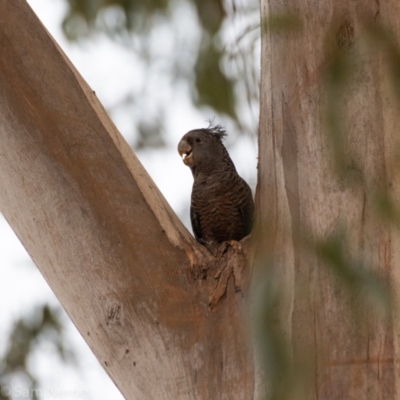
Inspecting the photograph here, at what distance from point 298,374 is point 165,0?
0.91m

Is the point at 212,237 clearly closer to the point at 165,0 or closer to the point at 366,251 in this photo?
the point at 165,0

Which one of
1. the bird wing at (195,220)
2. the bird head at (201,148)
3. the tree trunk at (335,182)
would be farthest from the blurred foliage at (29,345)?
the tree trunk at (335,182)

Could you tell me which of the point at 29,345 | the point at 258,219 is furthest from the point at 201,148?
the point at 258,219

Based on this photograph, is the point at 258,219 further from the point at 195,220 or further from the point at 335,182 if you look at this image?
the point at 195,220

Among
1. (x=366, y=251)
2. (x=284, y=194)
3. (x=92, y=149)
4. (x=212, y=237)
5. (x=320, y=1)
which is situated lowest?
(x=366, y=251)

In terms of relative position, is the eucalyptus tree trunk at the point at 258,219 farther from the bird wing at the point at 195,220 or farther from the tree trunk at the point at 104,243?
the bird wing at the point at 195,220

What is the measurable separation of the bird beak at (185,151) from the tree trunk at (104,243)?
1014 millimetres

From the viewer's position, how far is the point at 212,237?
2297 millimetres

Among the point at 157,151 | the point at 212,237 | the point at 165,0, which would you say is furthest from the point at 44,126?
the point at 212,237

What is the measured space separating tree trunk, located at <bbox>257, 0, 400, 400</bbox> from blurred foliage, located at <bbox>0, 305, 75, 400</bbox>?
93 centimetres

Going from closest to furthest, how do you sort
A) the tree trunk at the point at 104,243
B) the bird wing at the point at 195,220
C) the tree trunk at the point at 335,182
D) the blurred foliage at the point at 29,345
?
1. the tree trunk at the point at 335,182
2. the tree trunk at the point at 104,243
3. the blurred foliage at the point at 29,345
4. the bird wing at the point at 195,220

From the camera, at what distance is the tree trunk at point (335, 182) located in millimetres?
1017

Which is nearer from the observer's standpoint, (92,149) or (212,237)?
(92,149)

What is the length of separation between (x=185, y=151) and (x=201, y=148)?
61mm
